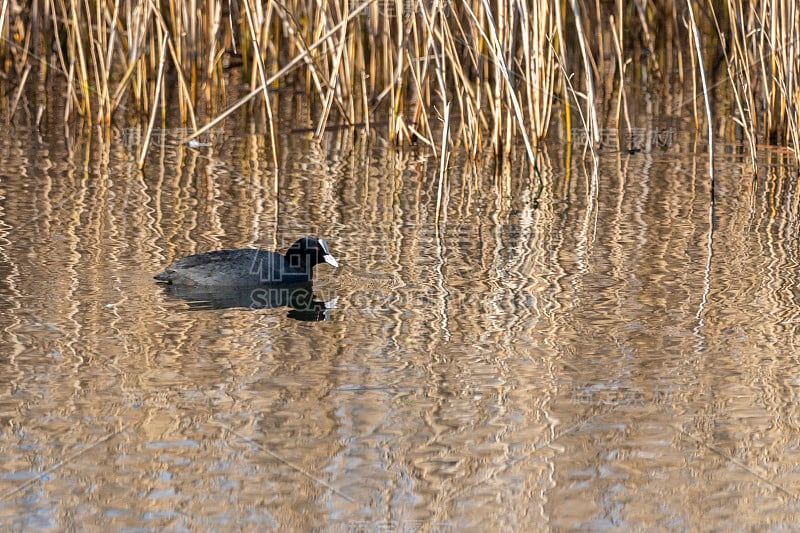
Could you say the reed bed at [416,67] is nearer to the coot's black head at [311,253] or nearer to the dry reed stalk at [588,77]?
the dry reed stalk at [588,77]

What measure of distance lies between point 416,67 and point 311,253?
2.57 m

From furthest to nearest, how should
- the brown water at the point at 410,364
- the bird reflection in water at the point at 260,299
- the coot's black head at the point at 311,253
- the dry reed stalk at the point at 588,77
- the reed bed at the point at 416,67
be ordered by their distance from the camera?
the reed bed at the point at 416,67 → the dry reed stalk at the point at 588,77 → the coot's black head at the point at 311,253 → the bird reflection in water at the point at 260,299 → the brown water at the point at 410,364

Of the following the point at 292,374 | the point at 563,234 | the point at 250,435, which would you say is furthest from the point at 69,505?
the point at 563,234

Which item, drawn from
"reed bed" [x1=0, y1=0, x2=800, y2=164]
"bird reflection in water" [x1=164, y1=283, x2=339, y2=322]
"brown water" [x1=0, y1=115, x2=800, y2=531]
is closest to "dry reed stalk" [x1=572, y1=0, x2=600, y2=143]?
"reed bed" [x1=0, y1=0, x2=800, y2=164]

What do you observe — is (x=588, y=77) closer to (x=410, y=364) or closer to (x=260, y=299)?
(x=260, y=299)

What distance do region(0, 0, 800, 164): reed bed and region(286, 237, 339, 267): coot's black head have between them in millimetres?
1308

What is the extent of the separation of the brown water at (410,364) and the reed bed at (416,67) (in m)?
0.71

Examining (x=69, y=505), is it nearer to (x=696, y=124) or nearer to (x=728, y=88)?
(x=696, y=124)

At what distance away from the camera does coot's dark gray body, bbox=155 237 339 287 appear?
5398 mm

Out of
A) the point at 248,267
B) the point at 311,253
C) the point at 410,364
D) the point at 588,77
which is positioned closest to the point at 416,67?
the point at 588,77

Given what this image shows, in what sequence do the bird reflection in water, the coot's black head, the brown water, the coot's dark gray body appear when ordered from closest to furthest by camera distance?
the brown water, the bird reflection in water, the coot's dark gray body, the coot's black head

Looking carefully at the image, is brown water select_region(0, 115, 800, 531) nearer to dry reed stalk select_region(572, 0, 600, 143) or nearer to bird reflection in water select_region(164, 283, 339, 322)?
→ bird reflection in water select_region(164, 283, 339, 322)

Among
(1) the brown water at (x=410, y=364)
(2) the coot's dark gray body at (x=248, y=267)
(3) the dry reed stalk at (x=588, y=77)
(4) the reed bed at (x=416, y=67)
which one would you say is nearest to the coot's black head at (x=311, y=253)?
(2) the coot's dark gray body at (x=248, y=267)

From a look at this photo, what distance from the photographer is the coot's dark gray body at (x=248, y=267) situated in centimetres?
540
